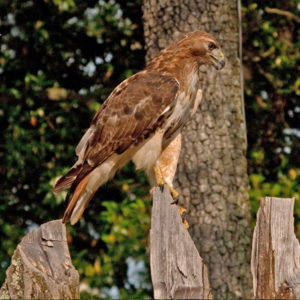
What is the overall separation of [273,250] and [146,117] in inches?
53.3

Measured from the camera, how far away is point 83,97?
789 cm

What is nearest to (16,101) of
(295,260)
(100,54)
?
(100,54)

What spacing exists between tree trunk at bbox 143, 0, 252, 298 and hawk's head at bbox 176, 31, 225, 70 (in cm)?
Result: 217

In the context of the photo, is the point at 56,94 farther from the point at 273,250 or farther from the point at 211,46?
the point at 273,250

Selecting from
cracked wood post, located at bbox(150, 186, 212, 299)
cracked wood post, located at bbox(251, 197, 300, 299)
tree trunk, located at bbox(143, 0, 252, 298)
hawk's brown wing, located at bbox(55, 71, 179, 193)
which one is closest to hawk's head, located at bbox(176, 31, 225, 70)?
hawk's brown wing, located at bbox(55, 71, 179, 193)

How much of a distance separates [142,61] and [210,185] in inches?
79.6

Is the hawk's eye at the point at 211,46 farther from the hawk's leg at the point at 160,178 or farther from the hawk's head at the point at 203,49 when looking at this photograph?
the hawk's leg at the point at 160,178

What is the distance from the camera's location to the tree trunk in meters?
6.44

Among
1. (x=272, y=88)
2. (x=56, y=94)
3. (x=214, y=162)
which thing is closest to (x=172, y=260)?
(x=214, y=162)

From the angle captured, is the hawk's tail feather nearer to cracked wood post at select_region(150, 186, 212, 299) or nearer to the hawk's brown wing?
the hawk's brown wing

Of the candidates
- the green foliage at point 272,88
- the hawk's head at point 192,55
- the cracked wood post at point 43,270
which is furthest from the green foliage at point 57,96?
the cracked wood post at point 43,270

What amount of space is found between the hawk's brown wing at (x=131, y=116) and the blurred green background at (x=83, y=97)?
3.43m

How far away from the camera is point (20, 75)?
791cm

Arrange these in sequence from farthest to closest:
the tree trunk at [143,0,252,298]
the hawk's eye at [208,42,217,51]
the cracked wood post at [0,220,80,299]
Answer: the tree trunk at [143,0,252,298], the hawk's eye at [208,42,217,51], the cracked wood post at [0,220,80,299]
